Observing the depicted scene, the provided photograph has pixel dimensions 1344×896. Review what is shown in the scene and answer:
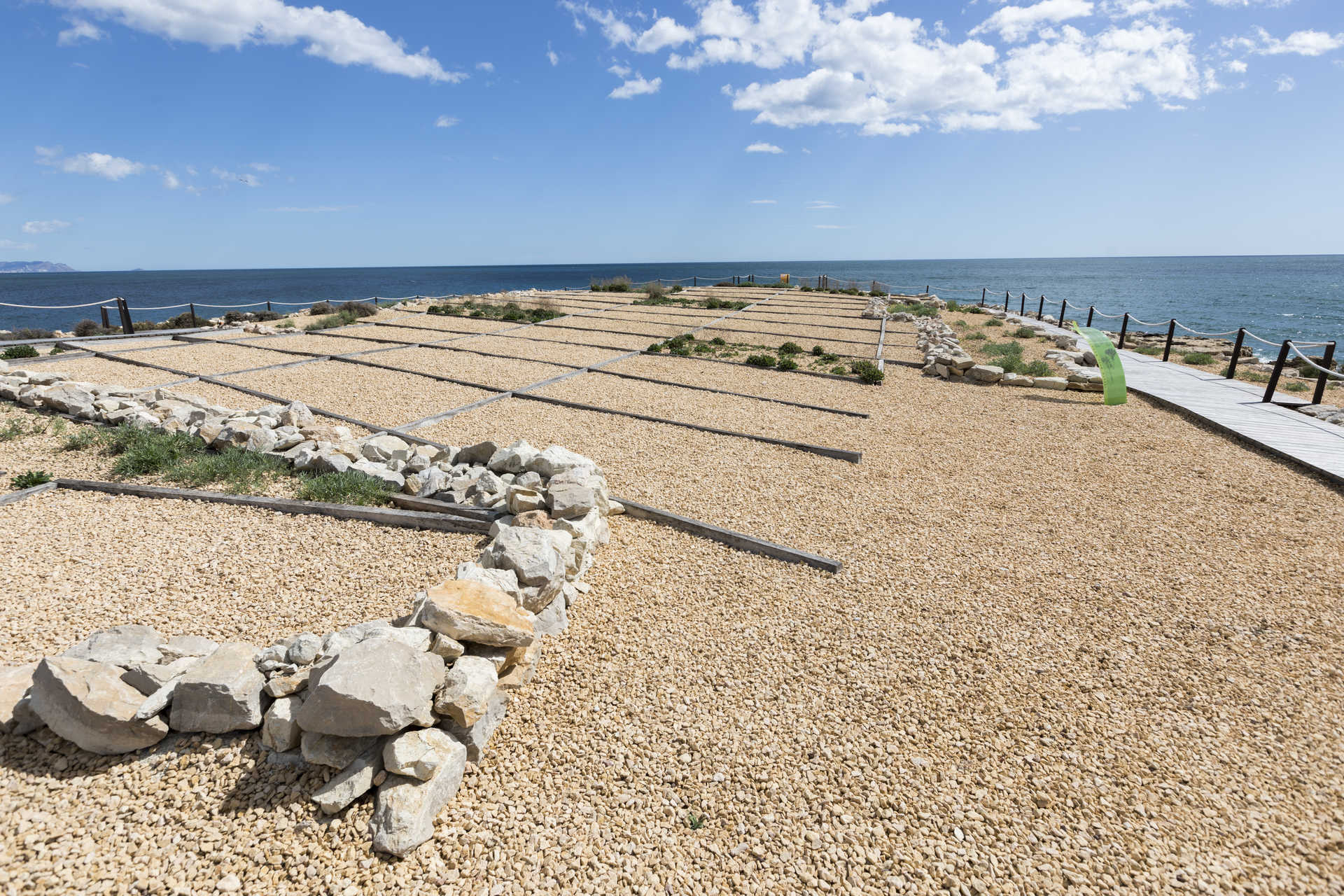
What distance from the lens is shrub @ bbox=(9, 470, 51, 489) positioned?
5695 mm

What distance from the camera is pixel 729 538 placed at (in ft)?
17.1

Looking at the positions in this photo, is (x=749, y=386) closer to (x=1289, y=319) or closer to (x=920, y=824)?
(x=920, y=824)

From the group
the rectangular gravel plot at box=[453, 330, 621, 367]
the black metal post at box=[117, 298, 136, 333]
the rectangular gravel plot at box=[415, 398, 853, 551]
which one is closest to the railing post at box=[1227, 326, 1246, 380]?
the rectangular gravel plot at box=[415, 398, 853, 551]

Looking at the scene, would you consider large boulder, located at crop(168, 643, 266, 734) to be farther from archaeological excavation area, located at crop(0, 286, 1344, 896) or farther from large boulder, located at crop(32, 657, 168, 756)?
large boulder, located at crop(32, 657, 168, 756)

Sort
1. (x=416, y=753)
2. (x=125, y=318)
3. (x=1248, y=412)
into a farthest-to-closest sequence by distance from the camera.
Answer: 1. (x=125, y=318)
2. (x=1248, y=412)
3. (x=416, y=753)

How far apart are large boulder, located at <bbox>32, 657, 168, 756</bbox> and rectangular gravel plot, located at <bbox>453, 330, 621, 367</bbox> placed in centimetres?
1031

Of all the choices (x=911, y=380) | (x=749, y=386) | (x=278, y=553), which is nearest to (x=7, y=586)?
(x=278, y=553)

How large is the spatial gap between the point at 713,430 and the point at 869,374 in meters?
5.01

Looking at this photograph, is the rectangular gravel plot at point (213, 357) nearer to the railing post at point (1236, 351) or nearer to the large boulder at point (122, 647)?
the large boulder at point (122, 647)

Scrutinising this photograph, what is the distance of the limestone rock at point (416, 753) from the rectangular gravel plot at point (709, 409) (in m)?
6.13

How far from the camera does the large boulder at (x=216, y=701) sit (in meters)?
2.90

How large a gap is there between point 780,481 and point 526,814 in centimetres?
454

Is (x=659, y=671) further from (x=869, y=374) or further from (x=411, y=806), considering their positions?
(x=869, y=374)

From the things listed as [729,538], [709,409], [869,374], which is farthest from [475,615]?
[869,374]
